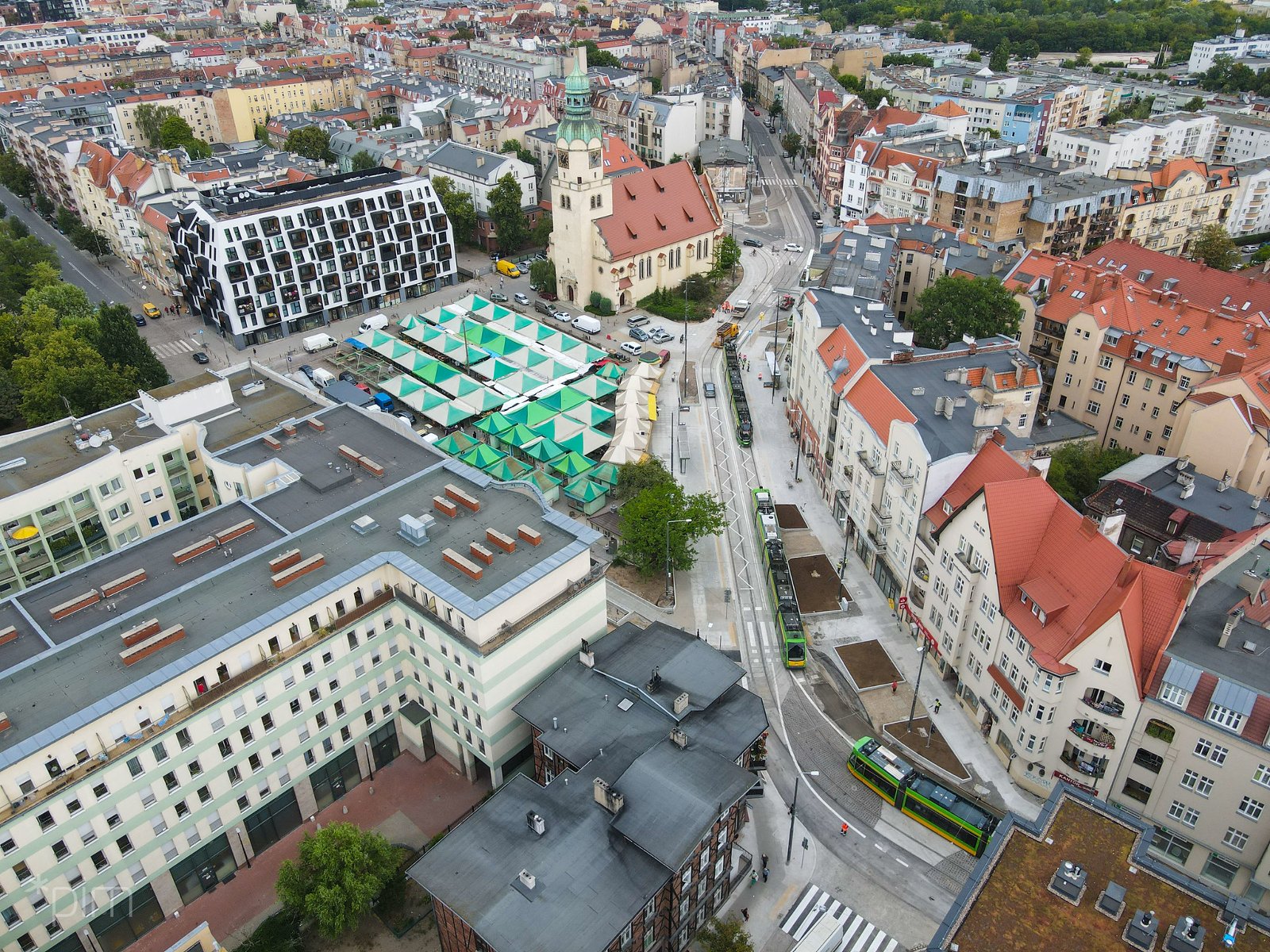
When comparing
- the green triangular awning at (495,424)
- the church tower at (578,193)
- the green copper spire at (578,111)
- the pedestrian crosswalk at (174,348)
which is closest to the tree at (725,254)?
the church tower at (578,193)

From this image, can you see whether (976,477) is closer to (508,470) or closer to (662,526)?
(662,526)

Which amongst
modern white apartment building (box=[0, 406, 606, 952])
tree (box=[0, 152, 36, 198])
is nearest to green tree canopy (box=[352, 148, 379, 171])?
tree (box=[0, 152, 36, 198])

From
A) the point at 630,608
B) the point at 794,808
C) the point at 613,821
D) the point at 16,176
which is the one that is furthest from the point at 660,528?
the point at 16,176

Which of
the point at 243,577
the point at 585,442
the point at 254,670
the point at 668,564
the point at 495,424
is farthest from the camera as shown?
the point at 495,424

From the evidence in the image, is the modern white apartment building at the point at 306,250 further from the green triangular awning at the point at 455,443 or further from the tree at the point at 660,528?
the tree at the point at 660,528

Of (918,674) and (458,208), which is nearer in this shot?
(918,674)

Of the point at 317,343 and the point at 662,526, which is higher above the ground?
the point at 662,526

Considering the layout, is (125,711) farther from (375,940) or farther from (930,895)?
(930,895)
